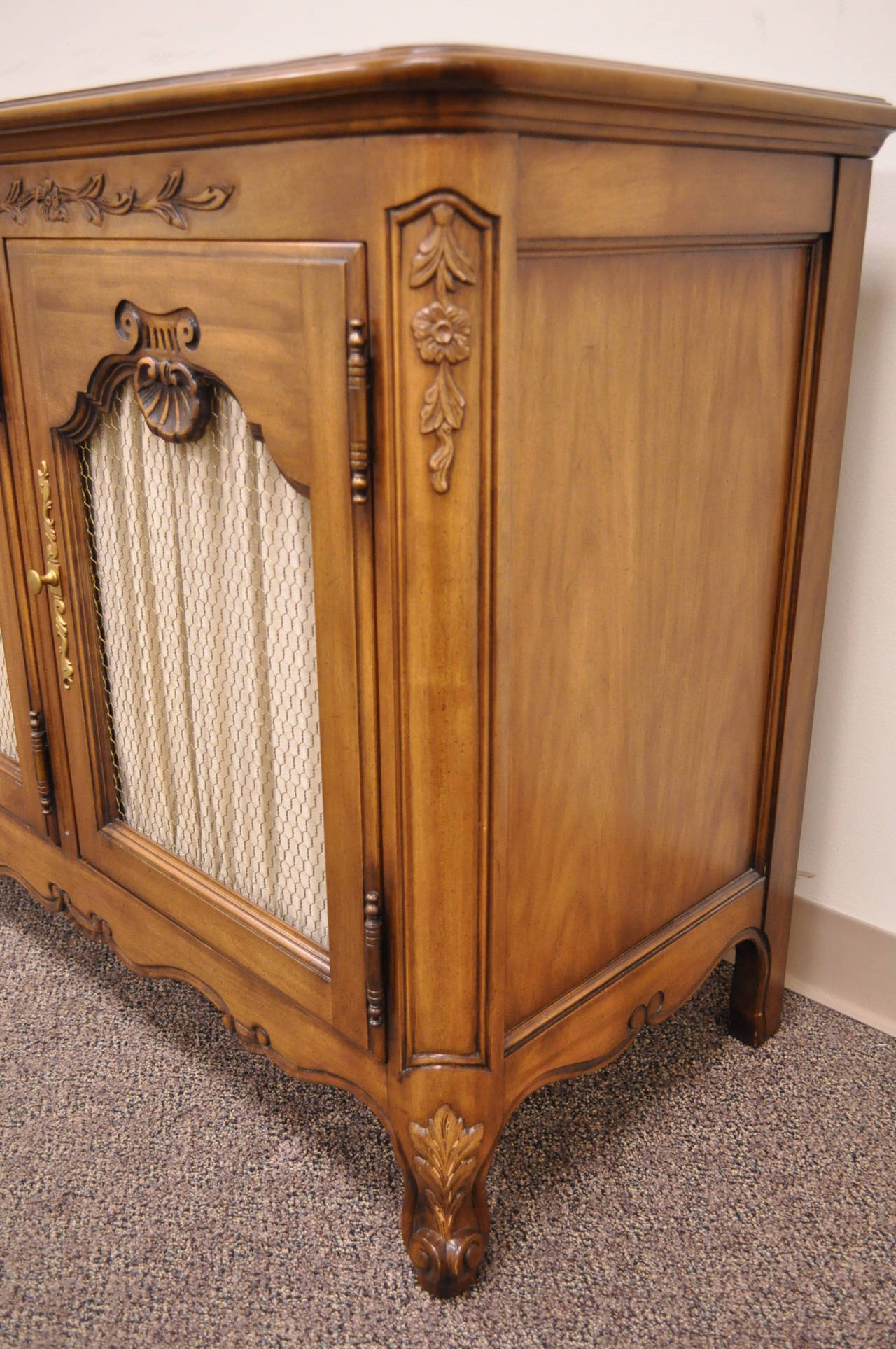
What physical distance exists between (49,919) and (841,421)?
1032mm

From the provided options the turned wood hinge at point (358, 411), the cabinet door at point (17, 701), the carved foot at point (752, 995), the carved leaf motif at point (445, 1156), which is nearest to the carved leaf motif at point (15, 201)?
the cabinet door at point (17, 701)

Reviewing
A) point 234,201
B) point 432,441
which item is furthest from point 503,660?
point 234,201

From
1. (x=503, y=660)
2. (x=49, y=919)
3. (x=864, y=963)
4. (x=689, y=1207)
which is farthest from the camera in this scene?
(x=49, y=919)

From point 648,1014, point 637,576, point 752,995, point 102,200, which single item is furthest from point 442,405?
point 752,995

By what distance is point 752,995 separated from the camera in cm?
113

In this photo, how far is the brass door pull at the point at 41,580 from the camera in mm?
1014

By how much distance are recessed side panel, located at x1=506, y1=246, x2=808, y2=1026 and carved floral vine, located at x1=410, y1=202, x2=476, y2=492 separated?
0.06m

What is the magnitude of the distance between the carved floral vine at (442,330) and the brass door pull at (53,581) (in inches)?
18.4

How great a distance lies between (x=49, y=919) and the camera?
53.4 inches

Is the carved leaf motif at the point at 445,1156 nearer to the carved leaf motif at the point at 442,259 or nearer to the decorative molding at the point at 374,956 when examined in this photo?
the decorative molding at the point at 374,956

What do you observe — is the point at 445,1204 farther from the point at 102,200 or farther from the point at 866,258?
the point at 866,258

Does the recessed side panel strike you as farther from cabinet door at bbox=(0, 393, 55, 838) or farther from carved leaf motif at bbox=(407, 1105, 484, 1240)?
cabinet door at bbox=(0, 393, 55, 838)

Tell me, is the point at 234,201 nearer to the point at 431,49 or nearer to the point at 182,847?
the point at 431,49

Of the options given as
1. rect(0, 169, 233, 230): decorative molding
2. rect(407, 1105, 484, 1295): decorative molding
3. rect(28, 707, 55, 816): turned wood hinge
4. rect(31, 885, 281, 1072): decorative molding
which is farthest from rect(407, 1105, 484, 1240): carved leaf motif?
rect(0, 169, 233, 230): decorative molding
